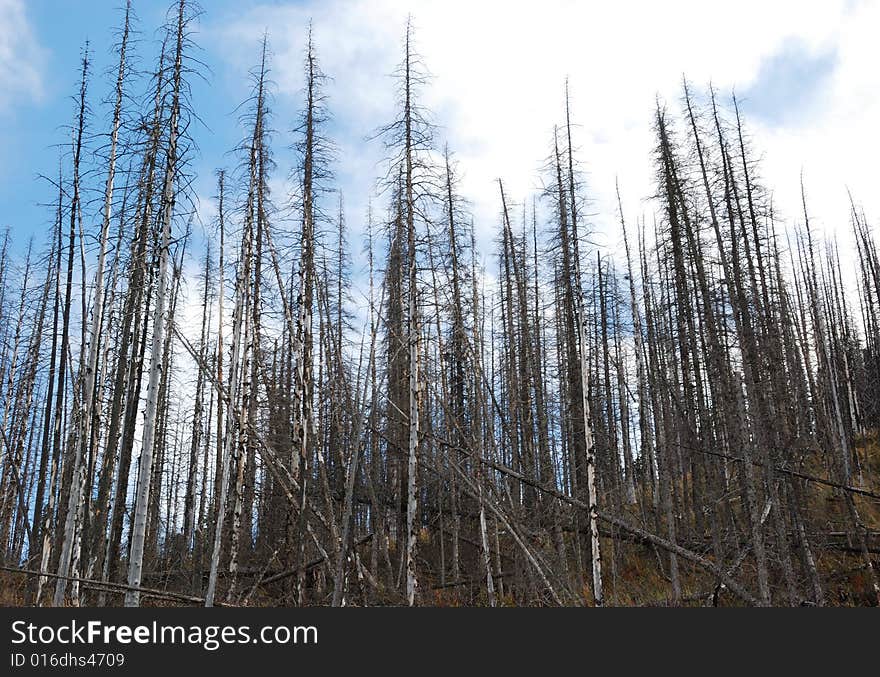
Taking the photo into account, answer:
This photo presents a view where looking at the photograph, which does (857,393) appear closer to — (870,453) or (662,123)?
(870,453)

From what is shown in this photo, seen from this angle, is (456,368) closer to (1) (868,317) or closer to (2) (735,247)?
(2) (735,247)

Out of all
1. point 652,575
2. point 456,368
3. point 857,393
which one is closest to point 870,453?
point 857,393

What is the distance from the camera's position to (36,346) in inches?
636

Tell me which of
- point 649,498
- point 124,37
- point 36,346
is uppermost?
point 124,37


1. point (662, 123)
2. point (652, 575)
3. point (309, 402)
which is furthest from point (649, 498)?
point (309, 402)

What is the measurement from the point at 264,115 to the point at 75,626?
1017 cm

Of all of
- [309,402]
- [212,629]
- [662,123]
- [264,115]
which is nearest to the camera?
[212,629]

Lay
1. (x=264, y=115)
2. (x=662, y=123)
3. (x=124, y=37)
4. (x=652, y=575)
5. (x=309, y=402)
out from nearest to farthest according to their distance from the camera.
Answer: (x=124, y=37)
(x=309, y=402)
(x=264, y=115)
(x=662, y=123)
(x=652, y=575)

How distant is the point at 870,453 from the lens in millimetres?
20812

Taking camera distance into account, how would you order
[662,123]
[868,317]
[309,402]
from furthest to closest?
[868,317]
[662,123]
[309,402]

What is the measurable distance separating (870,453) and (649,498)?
7.63m

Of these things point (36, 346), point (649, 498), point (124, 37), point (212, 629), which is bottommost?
point (212, 629)

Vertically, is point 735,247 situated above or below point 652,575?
above

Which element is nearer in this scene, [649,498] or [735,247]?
[735,247]
